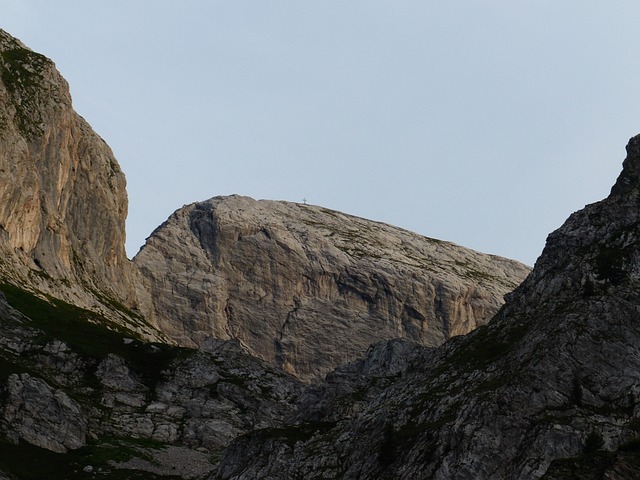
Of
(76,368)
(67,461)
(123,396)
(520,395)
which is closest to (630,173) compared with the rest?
(520,395)

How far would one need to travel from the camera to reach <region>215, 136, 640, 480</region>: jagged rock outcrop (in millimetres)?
72125

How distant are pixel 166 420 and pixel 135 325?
54.7m

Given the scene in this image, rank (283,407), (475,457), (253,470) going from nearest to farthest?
1. (475,457)
2. (253,470)
3. (283,407)

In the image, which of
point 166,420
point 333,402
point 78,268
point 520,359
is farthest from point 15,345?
point 520,359

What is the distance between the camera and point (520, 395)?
76188 mm

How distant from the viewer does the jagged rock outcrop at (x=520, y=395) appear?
237ft

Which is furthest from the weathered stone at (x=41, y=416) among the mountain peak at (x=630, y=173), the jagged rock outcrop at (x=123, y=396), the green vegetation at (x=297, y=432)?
the mountain peak at (x=630, y=173)

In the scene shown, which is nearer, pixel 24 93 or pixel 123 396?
pixel 123 396

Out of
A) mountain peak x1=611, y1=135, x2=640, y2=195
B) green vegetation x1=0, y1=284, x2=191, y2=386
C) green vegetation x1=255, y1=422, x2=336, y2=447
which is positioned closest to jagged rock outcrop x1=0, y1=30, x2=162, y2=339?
Result: green vegetation x1=0, y1=284, x2=191, y2=386

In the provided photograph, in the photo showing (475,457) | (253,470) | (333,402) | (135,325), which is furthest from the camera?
(135,325)

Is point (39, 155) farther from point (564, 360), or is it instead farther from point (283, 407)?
point (564, 360)

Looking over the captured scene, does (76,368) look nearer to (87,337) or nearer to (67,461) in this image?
(87,337)

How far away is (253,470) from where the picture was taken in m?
89.8

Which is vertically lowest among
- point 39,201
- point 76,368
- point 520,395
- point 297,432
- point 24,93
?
point 76,368
